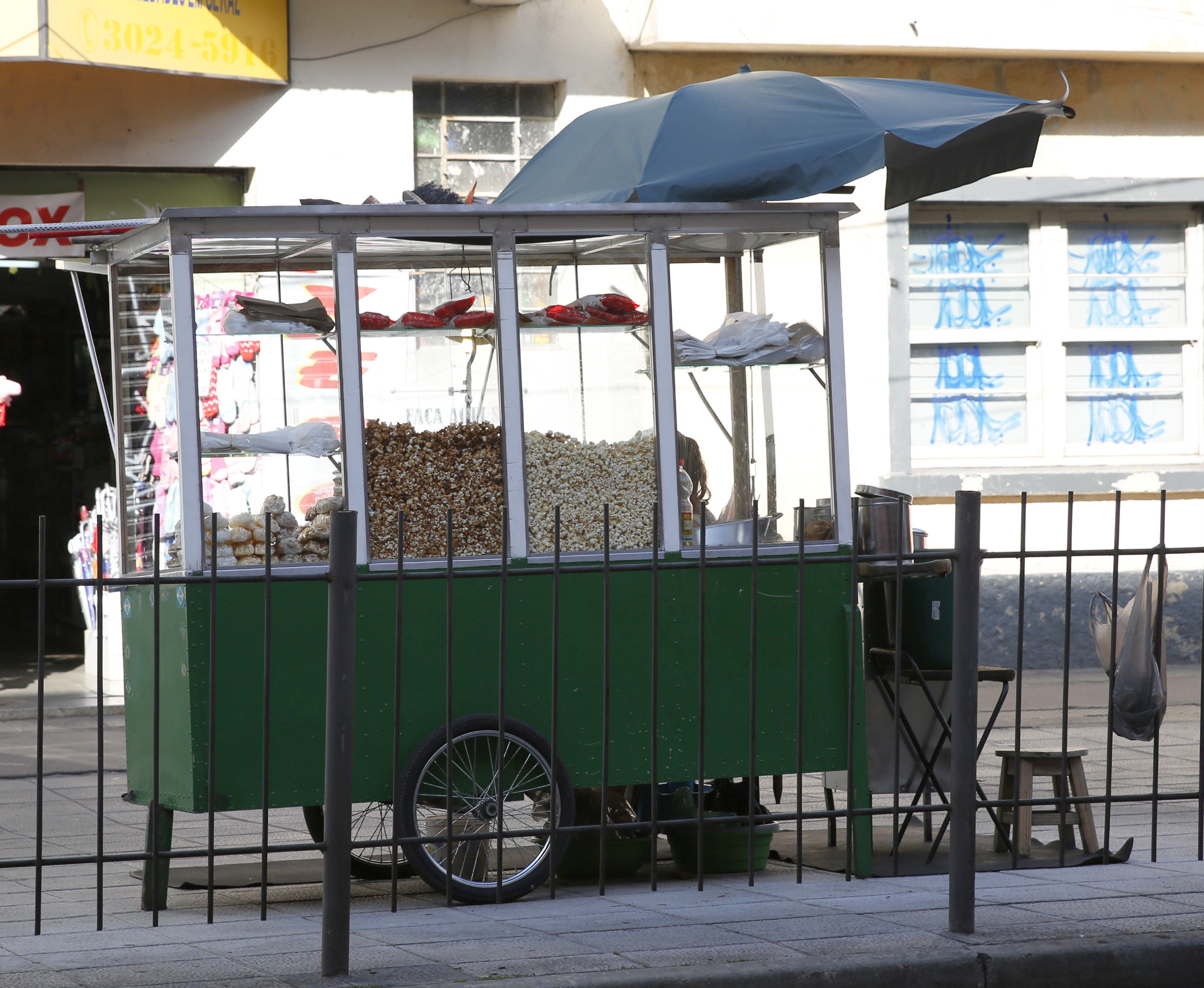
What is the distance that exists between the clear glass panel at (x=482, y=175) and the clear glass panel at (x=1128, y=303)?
454 centimetres

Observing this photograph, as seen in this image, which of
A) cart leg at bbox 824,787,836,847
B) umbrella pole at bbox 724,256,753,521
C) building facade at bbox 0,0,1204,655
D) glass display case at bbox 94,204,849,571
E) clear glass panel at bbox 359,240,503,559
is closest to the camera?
glass display case at bbox 94,204,849,571

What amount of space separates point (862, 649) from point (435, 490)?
5.80ft

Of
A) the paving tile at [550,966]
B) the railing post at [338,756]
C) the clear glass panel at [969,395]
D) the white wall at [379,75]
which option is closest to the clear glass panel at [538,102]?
the white wall at [379,75]

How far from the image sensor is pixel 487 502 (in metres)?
5.85

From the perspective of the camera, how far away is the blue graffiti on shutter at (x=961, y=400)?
1196 cm

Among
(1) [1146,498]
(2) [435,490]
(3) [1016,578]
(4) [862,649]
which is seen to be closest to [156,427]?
(2) [435,490]

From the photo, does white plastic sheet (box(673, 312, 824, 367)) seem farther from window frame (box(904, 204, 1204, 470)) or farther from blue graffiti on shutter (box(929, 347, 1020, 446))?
blue graffiti on shutter (box(929, 347, 1020, 446))

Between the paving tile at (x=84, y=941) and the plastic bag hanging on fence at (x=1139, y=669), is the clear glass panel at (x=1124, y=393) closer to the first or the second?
the plastic bag hanging on fence at (x=1139, y=669)

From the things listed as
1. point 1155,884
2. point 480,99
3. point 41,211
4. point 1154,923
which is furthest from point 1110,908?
point 41,211

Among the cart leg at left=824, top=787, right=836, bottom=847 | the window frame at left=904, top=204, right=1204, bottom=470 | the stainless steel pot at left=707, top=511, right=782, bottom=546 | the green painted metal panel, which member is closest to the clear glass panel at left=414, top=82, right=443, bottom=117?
the window frame at left=904, top=204, right=1204, bottom=470

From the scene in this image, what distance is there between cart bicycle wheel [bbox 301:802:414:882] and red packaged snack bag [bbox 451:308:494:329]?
1.84 m

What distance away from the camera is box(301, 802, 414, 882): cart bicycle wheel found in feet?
20.0

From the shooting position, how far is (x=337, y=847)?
4.44 meters

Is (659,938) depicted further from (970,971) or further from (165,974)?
(165,974)
